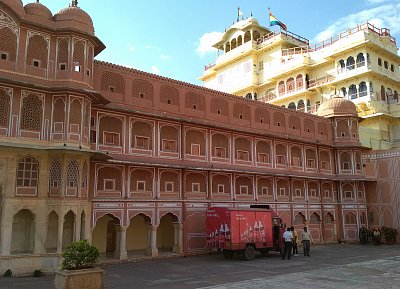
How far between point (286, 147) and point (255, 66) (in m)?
16.8

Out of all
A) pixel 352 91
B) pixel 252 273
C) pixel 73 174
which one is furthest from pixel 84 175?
pixel 352 91

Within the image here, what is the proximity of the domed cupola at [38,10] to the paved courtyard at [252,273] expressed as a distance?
1243cm

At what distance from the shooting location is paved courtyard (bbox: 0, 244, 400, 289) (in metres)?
14.2

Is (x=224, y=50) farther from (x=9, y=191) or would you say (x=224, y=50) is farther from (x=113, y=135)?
(x=9, y=191)

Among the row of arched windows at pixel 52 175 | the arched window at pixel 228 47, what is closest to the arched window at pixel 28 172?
the row of arched windows at pixel 52 175

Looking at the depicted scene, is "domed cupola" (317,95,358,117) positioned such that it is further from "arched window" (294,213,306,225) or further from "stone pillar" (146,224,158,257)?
"stone pillar" (146,224,158,257)

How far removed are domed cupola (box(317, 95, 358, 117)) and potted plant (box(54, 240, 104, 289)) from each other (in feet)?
90.2

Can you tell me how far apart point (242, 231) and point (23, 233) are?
1116 centimetres

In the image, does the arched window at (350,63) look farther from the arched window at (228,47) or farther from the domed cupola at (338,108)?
the arched window at (228,47)

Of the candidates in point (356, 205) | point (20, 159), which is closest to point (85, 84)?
point (20, 159)

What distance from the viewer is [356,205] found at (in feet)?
109

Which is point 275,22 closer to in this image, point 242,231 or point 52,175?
point 242,231

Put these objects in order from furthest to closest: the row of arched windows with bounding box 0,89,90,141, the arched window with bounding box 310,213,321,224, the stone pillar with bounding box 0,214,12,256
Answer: the arched window with bounding box 310,213,321,224 → the row of arched windows with bounding box 0,89,90,141 → the stone pillar with bounding box 0,214,12,256

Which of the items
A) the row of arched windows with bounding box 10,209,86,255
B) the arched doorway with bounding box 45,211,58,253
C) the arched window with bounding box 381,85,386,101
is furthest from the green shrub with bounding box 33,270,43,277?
the arched window with bounding box 381,85,386,101
